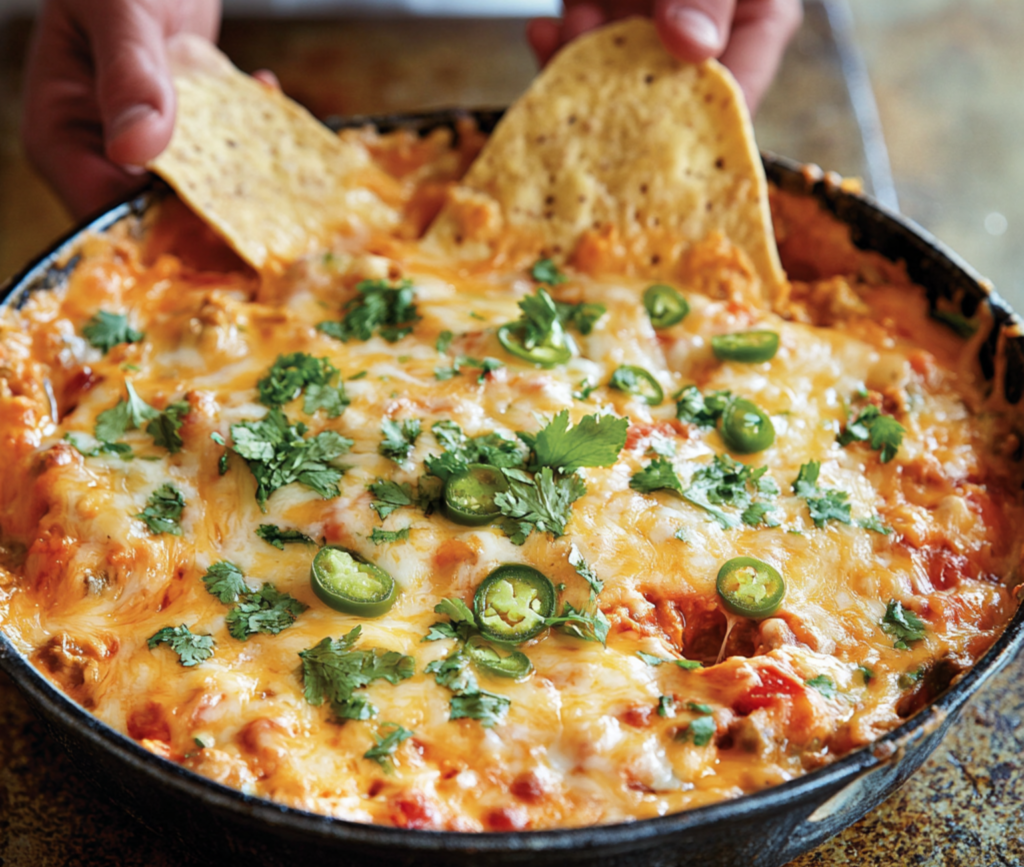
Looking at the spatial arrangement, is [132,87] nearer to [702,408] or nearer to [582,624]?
[702,408]

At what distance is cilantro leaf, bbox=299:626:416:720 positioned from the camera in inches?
82.4

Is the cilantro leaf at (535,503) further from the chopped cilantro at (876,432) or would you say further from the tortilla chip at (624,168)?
the tortilla chip at (624,168)

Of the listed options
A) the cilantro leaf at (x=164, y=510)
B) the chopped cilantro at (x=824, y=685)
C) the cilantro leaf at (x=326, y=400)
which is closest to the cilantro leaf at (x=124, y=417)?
the cilantro leaf at (x=164, y=510)

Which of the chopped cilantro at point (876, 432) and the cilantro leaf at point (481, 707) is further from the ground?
the chopped cilantro at point (876, 432)

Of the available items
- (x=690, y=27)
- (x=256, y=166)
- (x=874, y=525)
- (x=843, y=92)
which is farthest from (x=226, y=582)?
(x=843, y=92)

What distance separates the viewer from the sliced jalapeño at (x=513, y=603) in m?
2.23

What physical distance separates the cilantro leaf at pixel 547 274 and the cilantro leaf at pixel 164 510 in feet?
4.35

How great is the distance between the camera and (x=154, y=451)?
265cm

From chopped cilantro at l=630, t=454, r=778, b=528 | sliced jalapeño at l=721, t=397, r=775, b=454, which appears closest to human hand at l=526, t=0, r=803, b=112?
sliced jalapeño at l=721, t=397, r=775, b=454

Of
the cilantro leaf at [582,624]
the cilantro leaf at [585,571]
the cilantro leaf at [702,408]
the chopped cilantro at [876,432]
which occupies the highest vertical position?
the chopped cilantro at [876,432]

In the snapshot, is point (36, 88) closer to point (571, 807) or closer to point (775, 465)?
point (775, 465)

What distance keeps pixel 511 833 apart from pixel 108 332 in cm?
198

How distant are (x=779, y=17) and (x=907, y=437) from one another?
1.86 m

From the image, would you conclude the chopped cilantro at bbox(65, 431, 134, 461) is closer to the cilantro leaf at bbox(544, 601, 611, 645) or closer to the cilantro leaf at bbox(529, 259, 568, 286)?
the cilantro leaf at bbox(544, 601, 611, 645)
